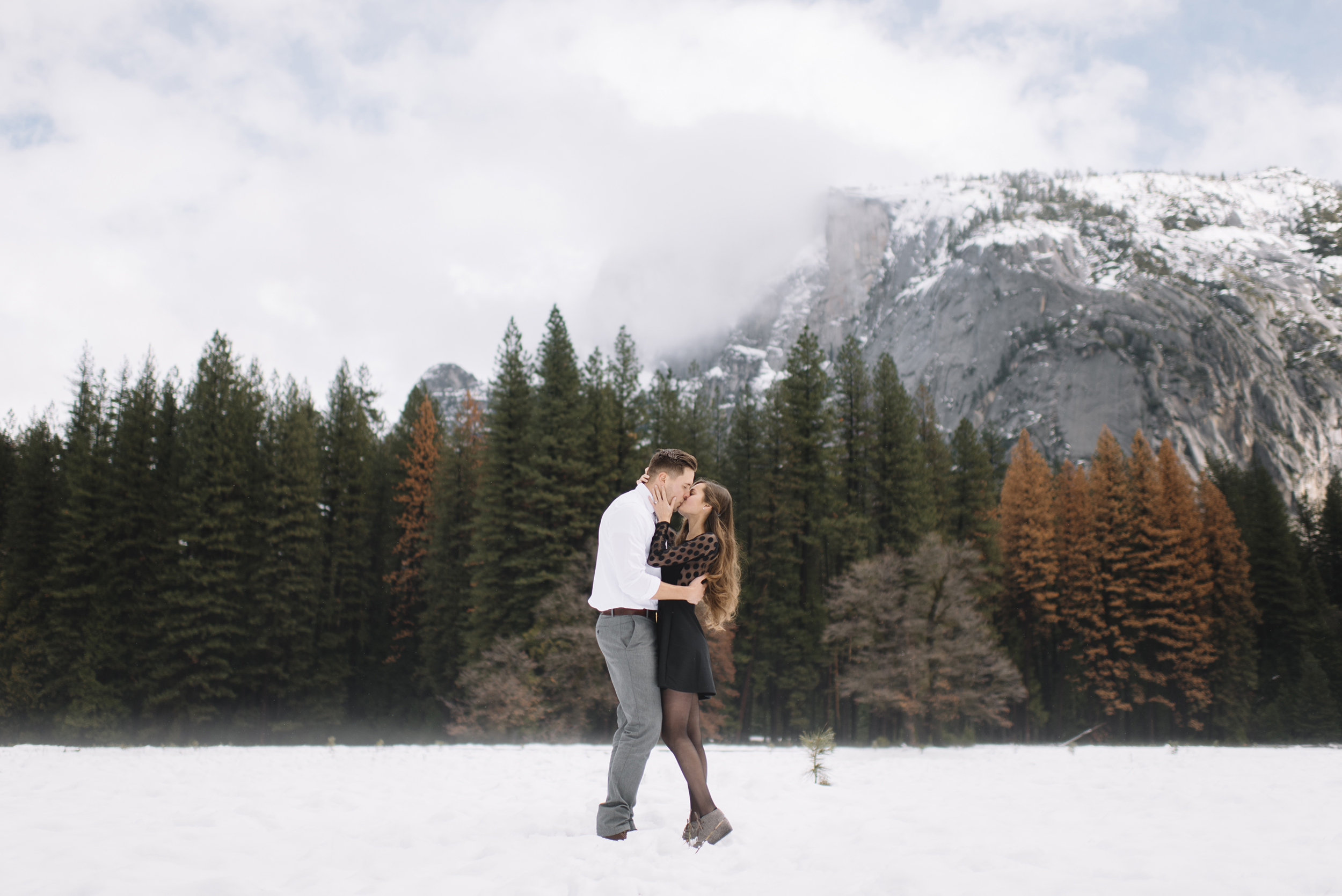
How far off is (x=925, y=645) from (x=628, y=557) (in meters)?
18.6

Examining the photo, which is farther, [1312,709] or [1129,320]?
[1129,320]

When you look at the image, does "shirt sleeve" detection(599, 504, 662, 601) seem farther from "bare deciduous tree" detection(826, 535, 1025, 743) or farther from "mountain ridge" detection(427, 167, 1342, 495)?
"mountain ridge" detection(427, 167, 1342, 495)

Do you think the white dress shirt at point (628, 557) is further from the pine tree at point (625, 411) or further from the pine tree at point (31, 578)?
the pine tree at point (31, 578)

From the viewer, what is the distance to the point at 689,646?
14.4ft

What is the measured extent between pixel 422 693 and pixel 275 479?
1144 centimetres

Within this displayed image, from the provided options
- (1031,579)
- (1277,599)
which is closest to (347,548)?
(1031,579)

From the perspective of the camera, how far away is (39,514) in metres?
29.5

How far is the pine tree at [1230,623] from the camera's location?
33312mm

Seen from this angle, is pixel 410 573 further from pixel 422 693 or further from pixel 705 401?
pixel 705 401

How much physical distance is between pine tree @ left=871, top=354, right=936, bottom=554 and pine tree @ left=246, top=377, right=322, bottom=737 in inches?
938

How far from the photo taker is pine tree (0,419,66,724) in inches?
1056

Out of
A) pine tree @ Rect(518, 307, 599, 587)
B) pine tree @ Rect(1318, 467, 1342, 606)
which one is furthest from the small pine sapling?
pine tree @ Rect(1318, 467, 1342, 606)

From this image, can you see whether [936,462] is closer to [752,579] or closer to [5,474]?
[752,579]

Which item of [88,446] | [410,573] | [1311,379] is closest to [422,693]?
[410,573]
